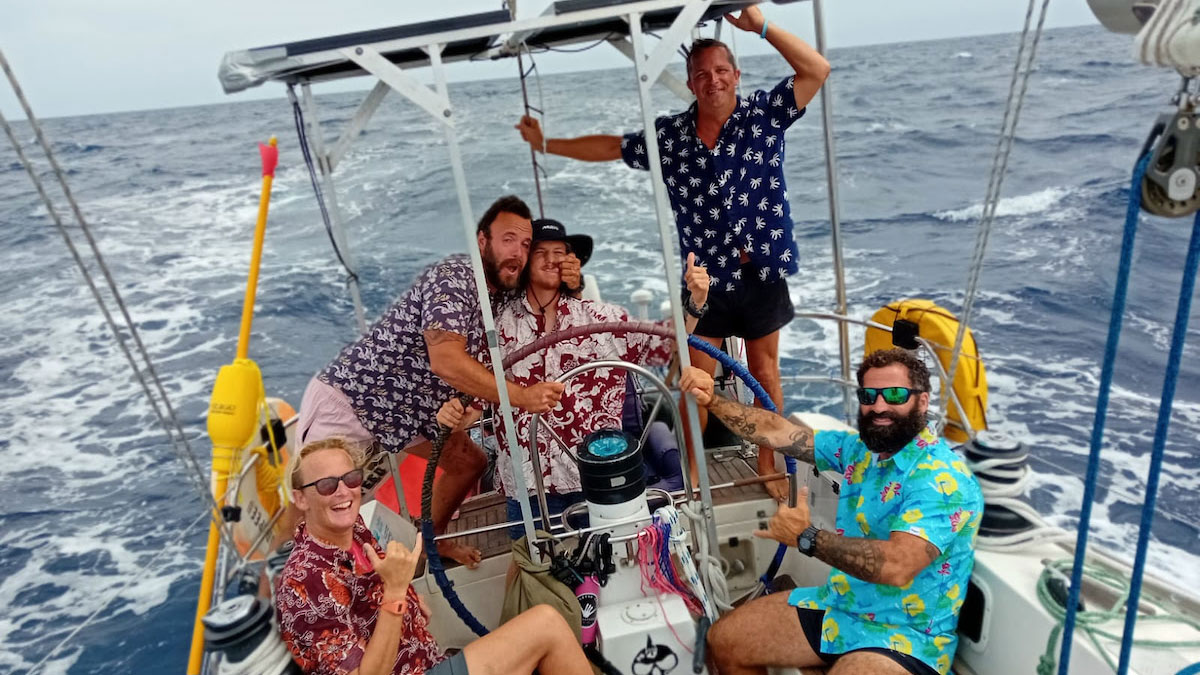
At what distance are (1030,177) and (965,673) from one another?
14.4 metres

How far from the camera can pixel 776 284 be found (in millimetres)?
3252

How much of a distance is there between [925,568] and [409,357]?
1.79 meters

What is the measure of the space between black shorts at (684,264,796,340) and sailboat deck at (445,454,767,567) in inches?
26.6

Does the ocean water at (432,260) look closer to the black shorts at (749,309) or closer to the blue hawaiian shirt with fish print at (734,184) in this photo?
the black shorts at (749,309)

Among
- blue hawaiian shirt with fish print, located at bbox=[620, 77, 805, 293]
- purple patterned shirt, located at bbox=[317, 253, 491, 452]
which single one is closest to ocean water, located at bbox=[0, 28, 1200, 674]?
blue hawaiian shirt with fish print, located at bbox=[620, 77, 805, 293]

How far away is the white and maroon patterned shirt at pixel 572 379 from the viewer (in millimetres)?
2838

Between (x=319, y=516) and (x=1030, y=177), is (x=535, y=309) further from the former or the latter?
(x=1030, y=177)

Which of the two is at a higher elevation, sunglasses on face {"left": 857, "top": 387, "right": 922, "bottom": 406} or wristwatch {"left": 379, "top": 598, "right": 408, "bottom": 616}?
sunglasses on face {"left": 857, "top": 387, "right": 922, "bottom": 406}

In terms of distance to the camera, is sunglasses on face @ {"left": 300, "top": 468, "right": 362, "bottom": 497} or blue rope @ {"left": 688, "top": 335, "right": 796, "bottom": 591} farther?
blue rope @ {"left": 688, "top": 335, "right": 796, "bottom": 591}

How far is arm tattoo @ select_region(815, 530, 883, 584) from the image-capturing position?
82.6 inches

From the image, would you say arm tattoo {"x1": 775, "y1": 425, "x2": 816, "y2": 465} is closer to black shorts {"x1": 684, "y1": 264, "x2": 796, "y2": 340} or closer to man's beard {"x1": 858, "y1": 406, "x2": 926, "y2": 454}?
man's beard {"x1": 858, "y1": 406, "x2": 926, "y2": 454}

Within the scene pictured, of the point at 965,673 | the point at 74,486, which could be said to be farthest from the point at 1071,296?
the point at 74,486

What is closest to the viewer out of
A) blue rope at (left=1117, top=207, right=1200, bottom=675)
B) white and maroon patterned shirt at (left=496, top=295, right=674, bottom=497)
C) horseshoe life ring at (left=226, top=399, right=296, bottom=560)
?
blue rope at (left=1117, top=207, right=1200, bottom=675)

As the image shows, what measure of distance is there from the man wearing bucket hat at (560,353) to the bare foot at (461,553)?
1.16ft
